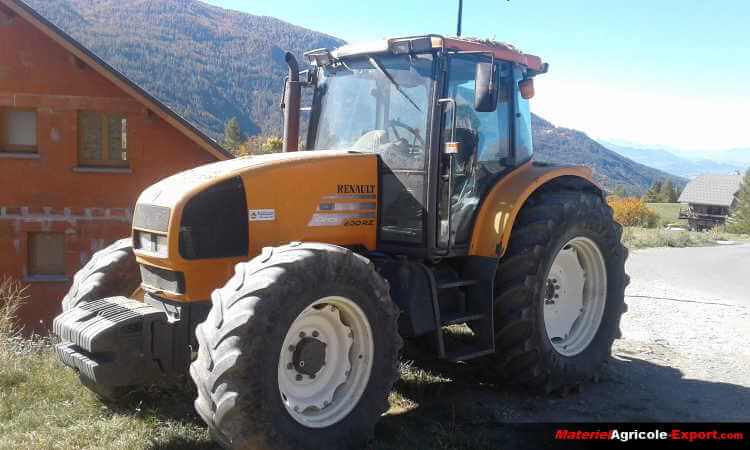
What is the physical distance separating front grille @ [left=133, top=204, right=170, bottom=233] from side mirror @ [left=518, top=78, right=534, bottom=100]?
3.16m

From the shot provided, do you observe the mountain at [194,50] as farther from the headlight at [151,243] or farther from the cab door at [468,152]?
the headlight at [151,243]

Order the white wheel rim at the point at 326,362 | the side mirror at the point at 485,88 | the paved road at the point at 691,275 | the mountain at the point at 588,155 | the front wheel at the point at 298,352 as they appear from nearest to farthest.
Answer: the front wheel at the point at 298,352, the white wheel rim at the point at 326,362, the side mirror at the point at 485,88, the paved road at the point at 691,275, the mountain at the point at 588,155

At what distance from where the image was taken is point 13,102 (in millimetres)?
Result: 15430

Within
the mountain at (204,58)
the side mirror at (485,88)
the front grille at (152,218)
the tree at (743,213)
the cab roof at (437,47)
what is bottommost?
the tree at (743,213)

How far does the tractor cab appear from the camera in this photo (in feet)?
16.0

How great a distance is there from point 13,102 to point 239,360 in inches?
576

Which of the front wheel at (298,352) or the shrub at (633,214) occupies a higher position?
the front wheel at (298,352)

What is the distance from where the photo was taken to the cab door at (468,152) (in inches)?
197

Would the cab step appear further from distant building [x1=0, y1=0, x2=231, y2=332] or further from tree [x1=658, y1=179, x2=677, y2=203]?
tree [x1=658, y1=179, x2=677, y2=203]

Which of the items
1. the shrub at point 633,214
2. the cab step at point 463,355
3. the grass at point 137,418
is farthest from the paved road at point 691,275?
the shrub at point 633,214

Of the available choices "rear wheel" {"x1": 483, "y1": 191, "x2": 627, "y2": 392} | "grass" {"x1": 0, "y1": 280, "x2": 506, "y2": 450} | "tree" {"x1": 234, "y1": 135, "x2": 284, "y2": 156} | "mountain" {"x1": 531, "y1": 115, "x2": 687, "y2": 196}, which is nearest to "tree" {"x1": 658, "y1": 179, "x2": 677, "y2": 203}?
"mountain" {"x1": 531, "y1": 115, "x2": 687, "y2": 196}

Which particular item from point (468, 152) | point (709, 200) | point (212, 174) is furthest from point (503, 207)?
point (709, 200)

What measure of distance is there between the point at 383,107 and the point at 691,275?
39.1 ft

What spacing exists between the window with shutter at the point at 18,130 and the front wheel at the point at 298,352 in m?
14.1
